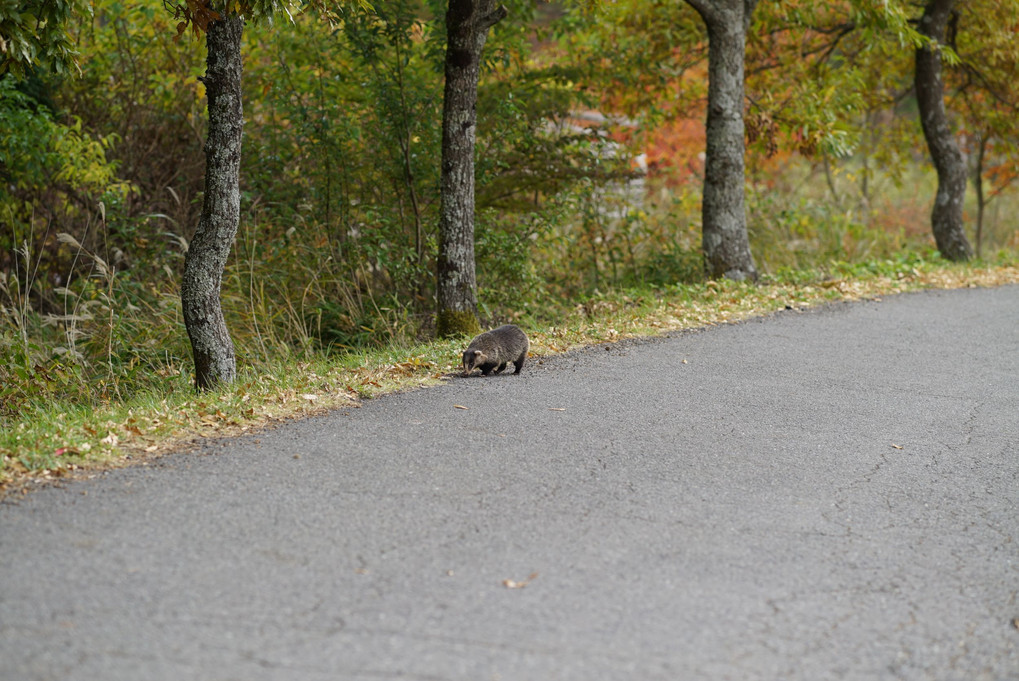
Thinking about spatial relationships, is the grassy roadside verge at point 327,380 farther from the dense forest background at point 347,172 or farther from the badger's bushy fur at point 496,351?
the dense forest background at point 347,172

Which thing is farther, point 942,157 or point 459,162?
point 942,157

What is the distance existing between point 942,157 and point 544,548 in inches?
575

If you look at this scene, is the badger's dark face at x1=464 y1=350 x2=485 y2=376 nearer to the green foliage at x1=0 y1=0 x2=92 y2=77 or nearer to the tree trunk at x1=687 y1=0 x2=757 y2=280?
the green foliage at x1=0 y1=0 x2=92 y2=77

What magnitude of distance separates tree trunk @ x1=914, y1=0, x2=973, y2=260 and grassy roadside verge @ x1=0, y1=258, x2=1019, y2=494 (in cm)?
251

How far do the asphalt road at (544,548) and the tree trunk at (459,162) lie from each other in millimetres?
2787

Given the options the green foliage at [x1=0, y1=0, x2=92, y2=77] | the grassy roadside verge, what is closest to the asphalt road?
the grassy roadside verge

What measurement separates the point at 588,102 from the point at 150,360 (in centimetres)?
691

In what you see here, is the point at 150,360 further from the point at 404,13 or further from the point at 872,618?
the point at 872,618

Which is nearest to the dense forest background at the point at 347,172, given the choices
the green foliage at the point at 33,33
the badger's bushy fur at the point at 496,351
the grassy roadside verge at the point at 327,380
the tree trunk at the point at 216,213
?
the grassy roadside verge at the point at 327,380

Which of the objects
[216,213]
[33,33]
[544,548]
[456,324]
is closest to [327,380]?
[216,213]

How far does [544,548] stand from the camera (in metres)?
4.41

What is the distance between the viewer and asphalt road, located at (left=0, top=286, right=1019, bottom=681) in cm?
348

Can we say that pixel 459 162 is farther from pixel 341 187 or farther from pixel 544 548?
pixel 544 548

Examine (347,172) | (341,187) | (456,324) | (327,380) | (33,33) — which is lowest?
(456,324)
